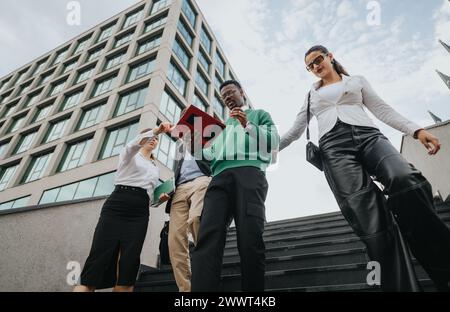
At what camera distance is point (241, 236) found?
1531 millimetres

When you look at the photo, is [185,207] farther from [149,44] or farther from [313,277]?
[149,44]

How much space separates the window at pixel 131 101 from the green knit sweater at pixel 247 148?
1226 cm

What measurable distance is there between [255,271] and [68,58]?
2580 centimetres

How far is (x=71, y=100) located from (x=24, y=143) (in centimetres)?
465

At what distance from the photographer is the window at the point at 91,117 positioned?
14.9 m

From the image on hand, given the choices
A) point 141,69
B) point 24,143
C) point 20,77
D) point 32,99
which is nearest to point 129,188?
point 141,69

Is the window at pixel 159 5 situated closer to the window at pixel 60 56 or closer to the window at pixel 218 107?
the window at pixel 218 107

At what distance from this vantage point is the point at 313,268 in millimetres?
2213

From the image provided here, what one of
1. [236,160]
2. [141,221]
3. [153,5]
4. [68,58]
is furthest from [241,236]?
[68,58]

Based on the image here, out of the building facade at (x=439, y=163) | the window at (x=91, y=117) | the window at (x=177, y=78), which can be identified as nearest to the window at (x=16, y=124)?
the window at (x=91, y=117)

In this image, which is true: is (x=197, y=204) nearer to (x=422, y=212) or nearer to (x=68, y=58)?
(x=422, y=212)

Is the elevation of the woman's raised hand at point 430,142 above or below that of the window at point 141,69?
below

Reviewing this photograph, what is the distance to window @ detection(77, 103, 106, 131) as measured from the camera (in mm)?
14922
